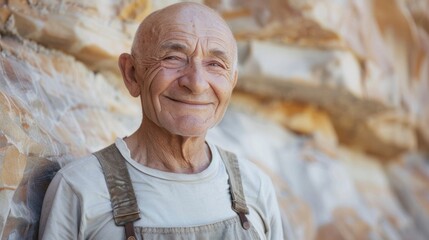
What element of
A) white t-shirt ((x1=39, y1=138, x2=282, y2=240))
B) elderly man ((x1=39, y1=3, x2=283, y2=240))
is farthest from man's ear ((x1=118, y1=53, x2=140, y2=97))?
white t-shirt ((x1=39, y1=138, x2=282, y2=240))

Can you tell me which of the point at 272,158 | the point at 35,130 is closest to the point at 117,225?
the point at 35,130

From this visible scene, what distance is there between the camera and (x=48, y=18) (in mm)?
2312

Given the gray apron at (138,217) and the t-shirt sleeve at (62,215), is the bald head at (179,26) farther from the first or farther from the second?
the t-shirt sleeve at (62,215)

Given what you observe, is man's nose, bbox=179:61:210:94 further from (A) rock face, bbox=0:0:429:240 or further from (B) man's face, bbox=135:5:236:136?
(A) rock face, bbox=0:0:429:240

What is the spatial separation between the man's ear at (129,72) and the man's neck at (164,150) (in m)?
0.09

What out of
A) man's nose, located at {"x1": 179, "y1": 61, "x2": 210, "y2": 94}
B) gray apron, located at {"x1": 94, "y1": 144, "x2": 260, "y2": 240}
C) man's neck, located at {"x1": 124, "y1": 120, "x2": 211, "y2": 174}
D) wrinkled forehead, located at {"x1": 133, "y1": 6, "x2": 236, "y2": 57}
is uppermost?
wrinkled forehead, located at {"x1": 133, "y1": 6, "x2": 236, "y2": 57}

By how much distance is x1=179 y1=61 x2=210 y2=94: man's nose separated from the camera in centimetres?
163

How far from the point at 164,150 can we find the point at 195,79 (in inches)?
8.5

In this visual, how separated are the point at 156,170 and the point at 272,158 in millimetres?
2185

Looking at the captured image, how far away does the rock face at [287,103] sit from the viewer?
1.92 metres

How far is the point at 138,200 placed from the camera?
1.63 m

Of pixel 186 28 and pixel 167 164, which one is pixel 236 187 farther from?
pixel 186 28

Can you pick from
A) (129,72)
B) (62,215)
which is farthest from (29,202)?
(129,72)

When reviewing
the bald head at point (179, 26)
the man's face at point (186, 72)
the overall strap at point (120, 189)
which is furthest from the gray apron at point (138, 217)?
the bald head at point (179, 26)
